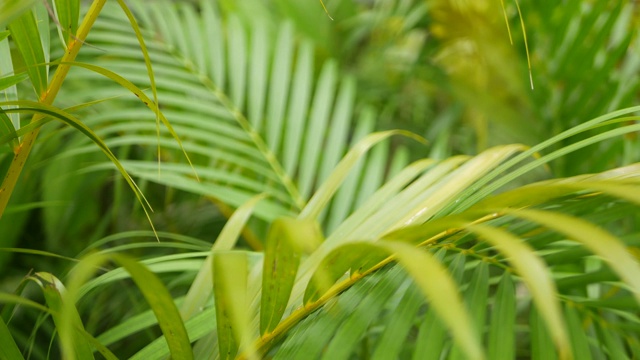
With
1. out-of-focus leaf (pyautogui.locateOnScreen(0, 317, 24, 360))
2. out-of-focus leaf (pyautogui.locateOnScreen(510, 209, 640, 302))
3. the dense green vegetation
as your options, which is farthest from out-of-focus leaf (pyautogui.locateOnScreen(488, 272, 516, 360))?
out-of-focus leaf (pyautogui.locateOnScreen(0, 317, 24, 360))

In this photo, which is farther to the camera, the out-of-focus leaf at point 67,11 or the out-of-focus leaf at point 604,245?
the out-of-focus leaf at point 67,11

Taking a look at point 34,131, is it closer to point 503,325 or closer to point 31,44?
point 31,44

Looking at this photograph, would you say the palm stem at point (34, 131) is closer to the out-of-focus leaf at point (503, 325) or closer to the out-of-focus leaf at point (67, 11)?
the out-of-focus leaf at point (67, 11)

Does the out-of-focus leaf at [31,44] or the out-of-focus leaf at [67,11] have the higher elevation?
the out-of-focus leaf at [67,11]

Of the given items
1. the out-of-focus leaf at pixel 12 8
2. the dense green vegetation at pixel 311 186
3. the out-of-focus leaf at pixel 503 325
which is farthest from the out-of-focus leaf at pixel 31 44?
the out-of-focus leaf at pixel 503 325

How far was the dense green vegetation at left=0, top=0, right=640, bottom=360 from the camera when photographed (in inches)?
13.2

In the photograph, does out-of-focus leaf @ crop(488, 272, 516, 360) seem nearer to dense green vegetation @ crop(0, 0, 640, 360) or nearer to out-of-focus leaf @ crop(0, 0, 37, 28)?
dense green vegetation @ crop(0, 0, 640, 360)

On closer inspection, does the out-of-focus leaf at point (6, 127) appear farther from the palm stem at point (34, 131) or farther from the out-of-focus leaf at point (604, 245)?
the out-of-focus leaf at point (604, 245)

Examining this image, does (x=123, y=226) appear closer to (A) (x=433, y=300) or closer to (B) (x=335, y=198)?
(B) (x=335, y=198)

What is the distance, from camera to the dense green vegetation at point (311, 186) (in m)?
0.33

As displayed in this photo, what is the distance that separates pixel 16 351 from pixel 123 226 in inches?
30.1

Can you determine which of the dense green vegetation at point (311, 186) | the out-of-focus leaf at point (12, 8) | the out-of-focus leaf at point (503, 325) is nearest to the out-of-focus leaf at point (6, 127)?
the dense green vegetation at point (311, 186)

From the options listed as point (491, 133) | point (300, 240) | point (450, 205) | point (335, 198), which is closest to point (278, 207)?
point (335, 198)

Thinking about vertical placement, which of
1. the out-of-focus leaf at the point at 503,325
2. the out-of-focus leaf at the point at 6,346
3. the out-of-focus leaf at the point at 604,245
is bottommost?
the out-of-focus leaf at the point at 6,346
